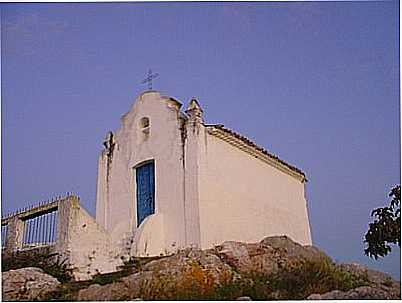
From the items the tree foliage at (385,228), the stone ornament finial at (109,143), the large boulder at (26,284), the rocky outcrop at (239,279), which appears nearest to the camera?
the rocky outcrop at (239,279)

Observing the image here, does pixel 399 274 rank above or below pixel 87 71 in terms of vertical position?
below

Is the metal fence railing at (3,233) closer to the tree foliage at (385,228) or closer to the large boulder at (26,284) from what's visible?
the large boulder at (26,284)

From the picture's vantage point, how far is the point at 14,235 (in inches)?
484

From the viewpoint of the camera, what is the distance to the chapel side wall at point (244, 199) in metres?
11.7

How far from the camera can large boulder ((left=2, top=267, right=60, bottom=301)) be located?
10.5 meters

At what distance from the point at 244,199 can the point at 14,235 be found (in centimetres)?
337

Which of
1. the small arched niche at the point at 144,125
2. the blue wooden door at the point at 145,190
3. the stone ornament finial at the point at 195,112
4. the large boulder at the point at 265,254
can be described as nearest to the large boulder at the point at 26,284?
the blue wooden door at the point at 145,190

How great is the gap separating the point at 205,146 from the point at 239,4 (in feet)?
7.10

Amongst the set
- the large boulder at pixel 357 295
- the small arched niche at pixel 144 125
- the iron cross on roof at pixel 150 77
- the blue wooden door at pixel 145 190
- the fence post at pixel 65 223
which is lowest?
the large boulder at pixel 357 295

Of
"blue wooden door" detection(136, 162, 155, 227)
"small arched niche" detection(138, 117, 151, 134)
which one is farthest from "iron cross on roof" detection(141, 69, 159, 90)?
"blue wooden door" detection(136, 162, 155, 227)

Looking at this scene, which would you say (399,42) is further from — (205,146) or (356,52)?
(205,146)

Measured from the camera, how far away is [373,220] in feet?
36.2

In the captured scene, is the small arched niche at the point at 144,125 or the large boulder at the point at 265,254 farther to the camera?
the small arched niche at the point at 144,125

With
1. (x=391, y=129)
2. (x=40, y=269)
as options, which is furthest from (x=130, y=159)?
(x=391, y=129)
